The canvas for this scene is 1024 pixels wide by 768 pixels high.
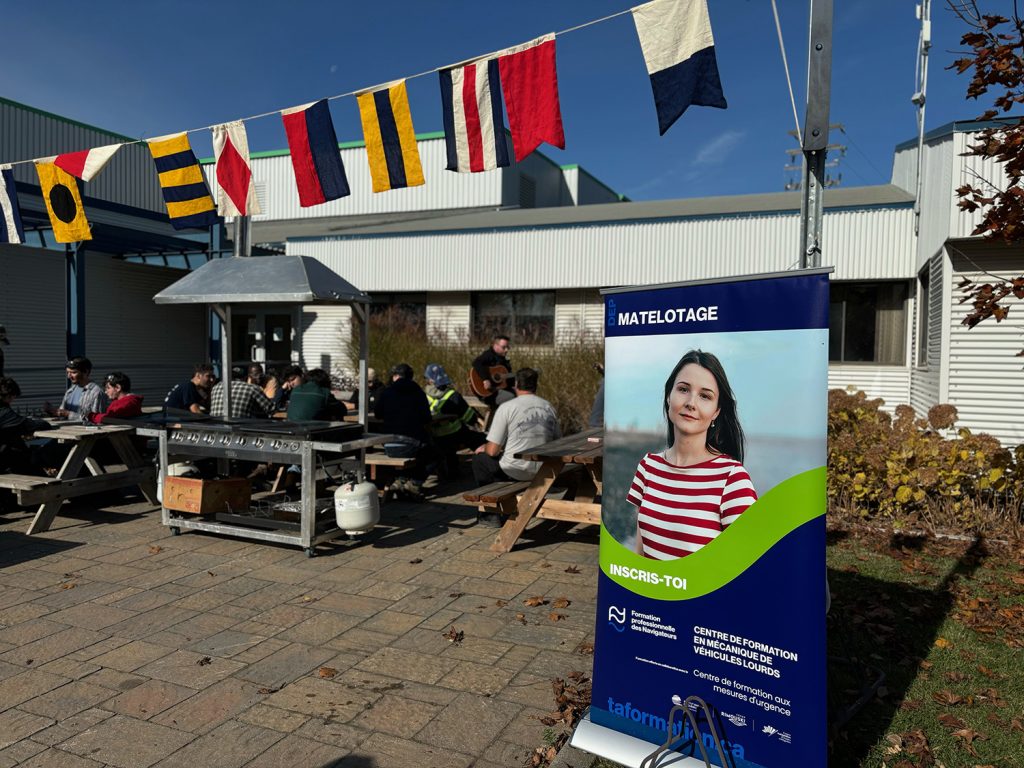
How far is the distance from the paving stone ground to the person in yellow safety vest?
260 cm

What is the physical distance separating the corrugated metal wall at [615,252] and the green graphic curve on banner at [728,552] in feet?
41.7

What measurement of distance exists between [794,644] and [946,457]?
16.9 feet

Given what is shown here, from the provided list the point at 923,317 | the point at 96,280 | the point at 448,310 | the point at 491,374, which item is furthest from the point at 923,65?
the point at 96,280

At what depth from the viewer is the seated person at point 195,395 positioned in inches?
368

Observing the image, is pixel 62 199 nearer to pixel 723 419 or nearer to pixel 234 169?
pixel 234 169

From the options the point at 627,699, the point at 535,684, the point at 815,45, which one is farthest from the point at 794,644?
the point at 815,45

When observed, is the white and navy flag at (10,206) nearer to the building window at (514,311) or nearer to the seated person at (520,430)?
the seated person at (520,430)

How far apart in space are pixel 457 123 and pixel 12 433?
213 inches

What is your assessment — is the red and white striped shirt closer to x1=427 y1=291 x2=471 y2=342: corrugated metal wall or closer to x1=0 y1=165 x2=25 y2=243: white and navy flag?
x1=0 y1=165 x2=25 y2=243: white and navy flag

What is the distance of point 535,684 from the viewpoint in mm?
3979

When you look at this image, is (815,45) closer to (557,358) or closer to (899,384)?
(557,358)

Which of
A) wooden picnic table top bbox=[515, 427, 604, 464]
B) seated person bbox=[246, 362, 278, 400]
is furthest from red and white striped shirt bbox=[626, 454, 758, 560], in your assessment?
seated person bbox=[246, 362, 278, 400]

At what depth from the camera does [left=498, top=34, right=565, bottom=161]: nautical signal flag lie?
20.5 ft

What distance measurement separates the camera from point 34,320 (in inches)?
618
